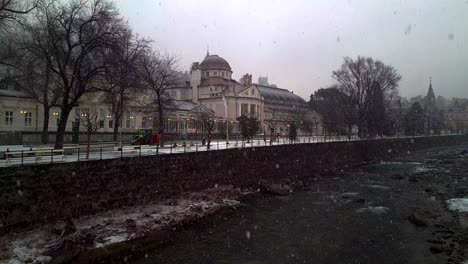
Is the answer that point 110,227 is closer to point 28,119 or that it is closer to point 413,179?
point 413,179

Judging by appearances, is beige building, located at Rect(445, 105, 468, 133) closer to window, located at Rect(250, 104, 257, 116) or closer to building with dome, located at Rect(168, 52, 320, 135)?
building with dome, located at Rect(168, 52, 320, 135)

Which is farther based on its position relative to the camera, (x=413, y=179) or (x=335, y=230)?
(x=413, y=179)

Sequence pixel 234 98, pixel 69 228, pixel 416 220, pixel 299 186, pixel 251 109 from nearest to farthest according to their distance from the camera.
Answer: pixel 69 228 → pixel 416 220 → pixel 299 186 → pixel 234 98 → pixel 251 109

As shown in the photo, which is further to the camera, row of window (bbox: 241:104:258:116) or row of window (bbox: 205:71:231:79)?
row of window (bbox: 205:71:231:79)

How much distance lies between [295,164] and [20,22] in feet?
93.9

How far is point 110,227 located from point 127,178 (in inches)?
184

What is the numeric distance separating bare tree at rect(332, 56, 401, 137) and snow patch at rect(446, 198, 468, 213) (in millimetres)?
44646

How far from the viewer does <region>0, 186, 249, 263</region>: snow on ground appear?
52.4 ft

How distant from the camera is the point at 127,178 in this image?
2378cm

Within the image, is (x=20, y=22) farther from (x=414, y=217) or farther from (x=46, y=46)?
(x=414, y=217)

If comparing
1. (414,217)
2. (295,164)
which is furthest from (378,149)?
(414,217)

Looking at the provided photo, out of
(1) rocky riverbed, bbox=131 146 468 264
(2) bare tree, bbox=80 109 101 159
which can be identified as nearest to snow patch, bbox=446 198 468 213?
(1) rocky riverbed, bbox=131 146 468 264

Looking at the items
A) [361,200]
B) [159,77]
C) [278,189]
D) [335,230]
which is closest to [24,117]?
[159,77]

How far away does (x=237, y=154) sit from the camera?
3388 centimetres
